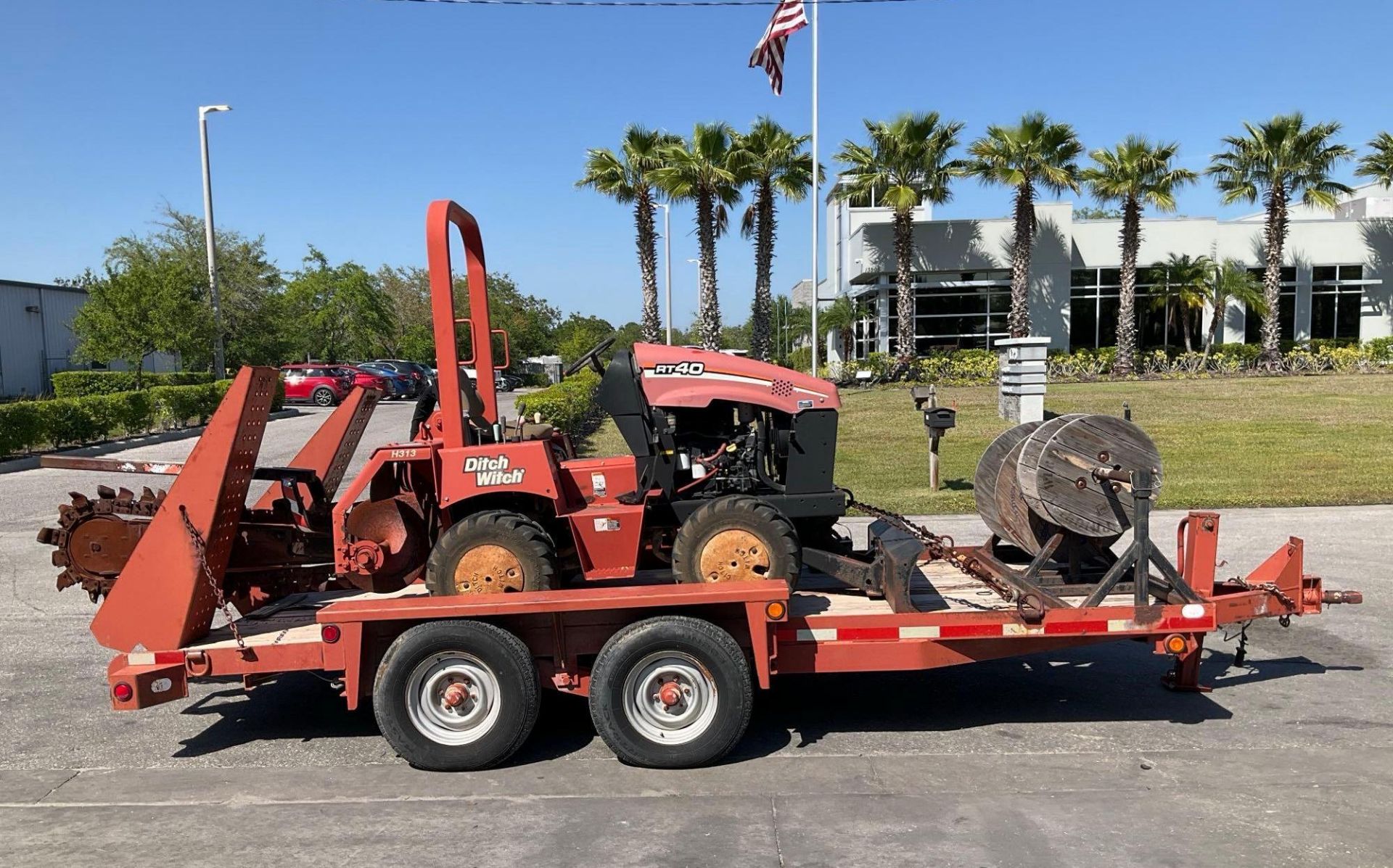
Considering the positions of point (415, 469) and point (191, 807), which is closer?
point (191, 807)

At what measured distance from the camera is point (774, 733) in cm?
516

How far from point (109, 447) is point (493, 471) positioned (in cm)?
1772

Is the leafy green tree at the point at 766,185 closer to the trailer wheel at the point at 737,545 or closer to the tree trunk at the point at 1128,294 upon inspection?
the tree trunk at the point at 1128,294

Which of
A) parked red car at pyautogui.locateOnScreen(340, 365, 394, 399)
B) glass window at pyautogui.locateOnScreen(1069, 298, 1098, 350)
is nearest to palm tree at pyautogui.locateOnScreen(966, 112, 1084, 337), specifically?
glass window at pyautogui.locateOnScreen(1069, 298, 1098, 350)

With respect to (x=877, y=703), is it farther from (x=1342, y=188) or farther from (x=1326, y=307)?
(x=1326, y=307)

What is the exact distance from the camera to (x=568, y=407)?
18031mm

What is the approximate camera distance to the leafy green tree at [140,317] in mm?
26109

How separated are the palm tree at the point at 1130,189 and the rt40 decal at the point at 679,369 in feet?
90.9

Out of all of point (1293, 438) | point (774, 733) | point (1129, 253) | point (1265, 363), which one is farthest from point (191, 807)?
point (1265, 363)

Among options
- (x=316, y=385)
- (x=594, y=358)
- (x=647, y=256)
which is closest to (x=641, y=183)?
(x=647, y=256)

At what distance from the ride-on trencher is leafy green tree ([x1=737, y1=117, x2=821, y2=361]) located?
73.4 feet

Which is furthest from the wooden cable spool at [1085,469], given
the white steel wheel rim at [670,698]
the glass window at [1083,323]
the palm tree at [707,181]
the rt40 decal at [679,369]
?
the glass window at [1083,323]

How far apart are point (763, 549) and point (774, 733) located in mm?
935

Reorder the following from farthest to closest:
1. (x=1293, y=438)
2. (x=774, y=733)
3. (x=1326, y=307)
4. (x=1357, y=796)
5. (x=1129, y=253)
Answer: (x=1326, y=307)
(x=1129, y=253)
(x=1293, y=438)
(x=774, y=733)
(x=1357, y=796)
